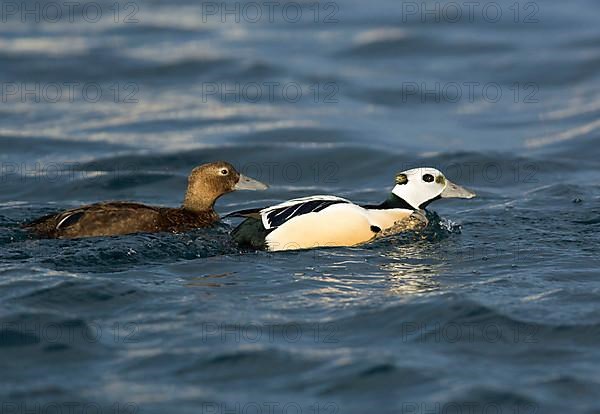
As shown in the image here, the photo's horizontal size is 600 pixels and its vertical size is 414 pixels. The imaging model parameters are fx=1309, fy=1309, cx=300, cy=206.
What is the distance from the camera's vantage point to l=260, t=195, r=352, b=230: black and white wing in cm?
1084

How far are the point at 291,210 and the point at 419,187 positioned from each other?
4.40ft

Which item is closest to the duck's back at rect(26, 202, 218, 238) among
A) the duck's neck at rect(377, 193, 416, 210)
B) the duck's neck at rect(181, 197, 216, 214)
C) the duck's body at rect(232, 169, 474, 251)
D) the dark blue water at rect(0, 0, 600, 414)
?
the dark blue water at rect(0, 0, 600, 414)

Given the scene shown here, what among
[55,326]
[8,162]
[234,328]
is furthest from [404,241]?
[8,162]

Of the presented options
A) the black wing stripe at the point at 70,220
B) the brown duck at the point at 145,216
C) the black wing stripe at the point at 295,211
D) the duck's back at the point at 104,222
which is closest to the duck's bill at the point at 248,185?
the brown duck at the point at 145,216

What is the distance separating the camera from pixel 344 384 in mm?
7949

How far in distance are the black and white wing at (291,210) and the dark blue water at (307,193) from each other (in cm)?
30

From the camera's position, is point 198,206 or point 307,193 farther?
point 307,193

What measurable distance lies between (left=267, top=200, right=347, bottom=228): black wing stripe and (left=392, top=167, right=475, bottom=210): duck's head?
2.62ft

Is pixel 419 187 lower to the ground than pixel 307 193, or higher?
higher

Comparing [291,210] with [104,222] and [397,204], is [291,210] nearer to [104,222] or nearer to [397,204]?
[397,204]

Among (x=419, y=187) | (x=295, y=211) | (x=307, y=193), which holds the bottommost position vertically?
(x=307, y=193)

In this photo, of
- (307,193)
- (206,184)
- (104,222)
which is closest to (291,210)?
(206,184)

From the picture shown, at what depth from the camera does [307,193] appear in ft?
48.8

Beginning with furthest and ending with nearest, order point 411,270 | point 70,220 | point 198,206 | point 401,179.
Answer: point 198,206 → point 401,179 → point 70,220 → point 411,270
